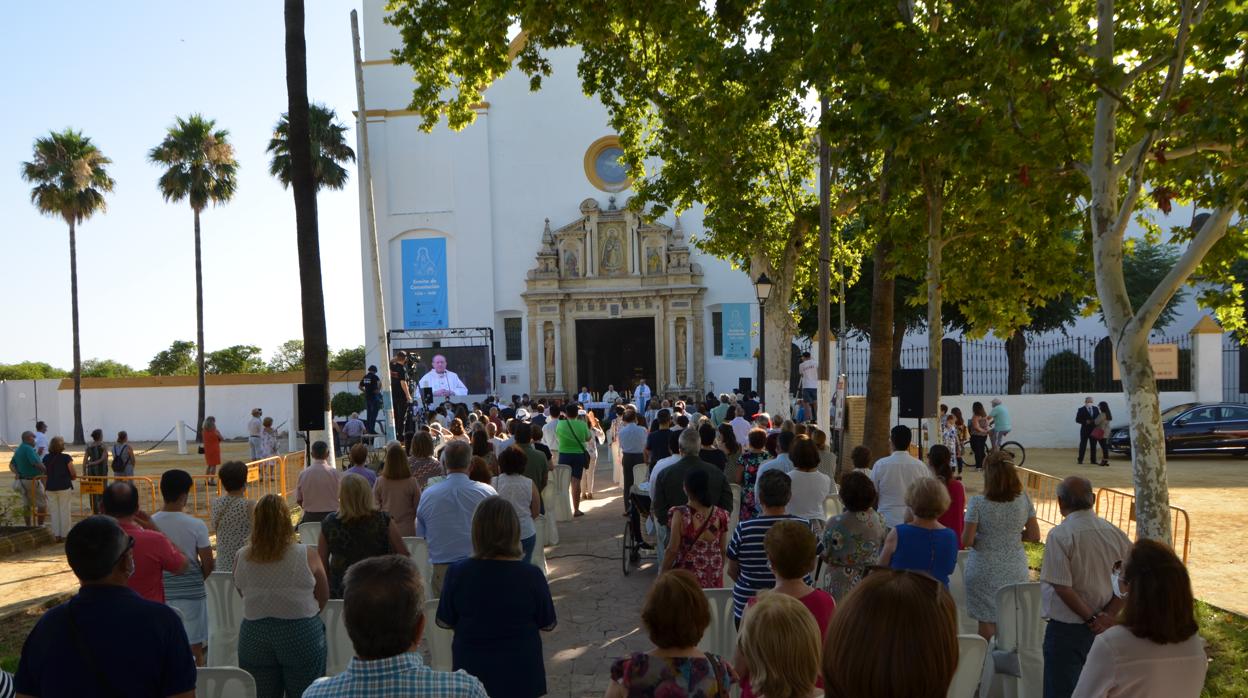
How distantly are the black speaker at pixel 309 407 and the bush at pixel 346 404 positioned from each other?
19.3 metres

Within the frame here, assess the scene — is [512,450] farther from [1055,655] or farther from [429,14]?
[429,14]

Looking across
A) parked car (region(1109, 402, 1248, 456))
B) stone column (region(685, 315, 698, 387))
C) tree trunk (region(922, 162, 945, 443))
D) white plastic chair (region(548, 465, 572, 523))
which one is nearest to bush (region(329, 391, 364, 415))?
stone column (region(685, 315, 698, 387))

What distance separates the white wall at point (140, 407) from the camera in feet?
124

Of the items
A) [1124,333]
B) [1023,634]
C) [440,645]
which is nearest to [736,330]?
[1124,333]

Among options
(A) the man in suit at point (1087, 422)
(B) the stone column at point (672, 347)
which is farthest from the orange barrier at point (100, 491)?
(B) the stone column at point (672, 347)

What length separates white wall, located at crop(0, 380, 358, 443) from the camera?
1483 inches

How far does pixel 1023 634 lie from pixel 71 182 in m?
40.0

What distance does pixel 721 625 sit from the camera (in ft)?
17.5

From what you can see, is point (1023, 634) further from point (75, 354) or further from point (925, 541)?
point (75, 354)

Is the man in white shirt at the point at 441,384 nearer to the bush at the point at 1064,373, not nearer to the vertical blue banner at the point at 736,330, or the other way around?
the vertical blue banner at the point at 736,330

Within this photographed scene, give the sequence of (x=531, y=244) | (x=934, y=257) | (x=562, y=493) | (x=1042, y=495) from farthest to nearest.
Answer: (x=531, y=244), (x=1042, y=495), (x=562, y=493), (x=934, y=257)

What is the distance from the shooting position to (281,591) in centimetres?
468

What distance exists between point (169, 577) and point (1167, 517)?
708 cm

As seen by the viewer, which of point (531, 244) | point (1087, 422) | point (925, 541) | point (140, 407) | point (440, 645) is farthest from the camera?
point (531, 244)
